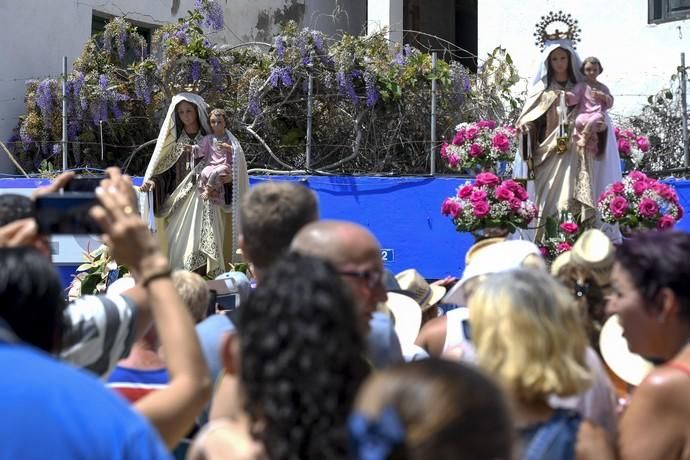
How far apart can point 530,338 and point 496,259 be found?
4.93 ft

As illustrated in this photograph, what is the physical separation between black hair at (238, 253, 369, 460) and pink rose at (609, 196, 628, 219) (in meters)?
5.89

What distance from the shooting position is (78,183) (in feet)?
10.8

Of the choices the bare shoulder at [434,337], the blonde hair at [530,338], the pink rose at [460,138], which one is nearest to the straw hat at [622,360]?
the bare shoulder at [434,337]

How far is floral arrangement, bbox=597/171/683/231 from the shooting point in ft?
25.2

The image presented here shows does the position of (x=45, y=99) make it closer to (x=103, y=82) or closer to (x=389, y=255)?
(x=103, y=82)

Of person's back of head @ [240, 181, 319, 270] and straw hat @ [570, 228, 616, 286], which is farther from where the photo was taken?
straw hat @ [570, 228, 616, 286]

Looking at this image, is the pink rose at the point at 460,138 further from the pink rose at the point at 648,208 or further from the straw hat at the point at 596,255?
the straw hat at the point at 596,255

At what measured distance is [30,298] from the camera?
7.63ft

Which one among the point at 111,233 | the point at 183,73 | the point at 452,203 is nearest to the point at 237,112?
the point at 183,73

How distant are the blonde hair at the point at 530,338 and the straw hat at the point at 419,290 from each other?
2.90 meters

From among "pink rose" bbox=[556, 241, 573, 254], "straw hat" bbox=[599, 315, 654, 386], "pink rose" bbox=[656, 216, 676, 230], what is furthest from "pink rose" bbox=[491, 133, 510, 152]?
"straw hat" bbox=[599, 315, 654, 386]

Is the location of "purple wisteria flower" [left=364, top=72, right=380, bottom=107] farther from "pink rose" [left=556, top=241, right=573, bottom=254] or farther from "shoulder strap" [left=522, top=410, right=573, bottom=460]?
"shoulder strap" [left=522, top=410, right=573, bottom=460]

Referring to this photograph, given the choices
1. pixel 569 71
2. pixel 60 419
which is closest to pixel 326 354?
pixel 60 419

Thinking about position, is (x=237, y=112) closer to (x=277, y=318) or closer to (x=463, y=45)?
(x=463, y=45)
